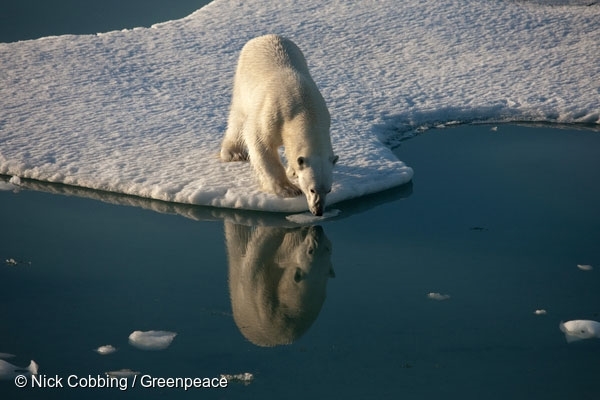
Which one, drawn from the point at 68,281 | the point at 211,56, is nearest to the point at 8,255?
the point at 68,281

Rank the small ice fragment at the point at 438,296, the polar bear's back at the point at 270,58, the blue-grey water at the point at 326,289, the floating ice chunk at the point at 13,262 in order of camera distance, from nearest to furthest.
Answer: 1. the blue-grey water at the point at 326,289
2. the small ice fragment at the point at 438,296
3. the floating ice chunk at the point at 13,262
4. the polar bear's back at the point at 270,58

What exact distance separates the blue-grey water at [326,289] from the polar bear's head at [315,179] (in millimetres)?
228

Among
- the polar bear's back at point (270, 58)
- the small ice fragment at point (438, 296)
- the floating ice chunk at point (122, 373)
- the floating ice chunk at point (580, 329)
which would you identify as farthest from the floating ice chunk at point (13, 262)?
the floating ice chunk at point (580, 329)

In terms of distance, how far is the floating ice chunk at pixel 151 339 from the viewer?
397cm

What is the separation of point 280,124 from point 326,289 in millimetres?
1251

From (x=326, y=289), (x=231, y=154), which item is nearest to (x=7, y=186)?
(x=231, y=154)

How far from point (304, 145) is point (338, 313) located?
47.6 inches

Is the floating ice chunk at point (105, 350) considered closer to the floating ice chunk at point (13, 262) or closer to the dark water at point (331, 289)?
the dark water at point (331, 289)

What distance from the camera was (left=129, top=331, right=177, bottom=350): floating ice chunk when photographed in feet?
13.0

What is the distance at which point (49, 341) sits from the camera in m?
4.00

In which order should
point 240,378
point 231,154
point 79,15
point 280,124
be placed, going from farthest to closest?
point 79,15, point 231,154, point 280,124, point 240,378

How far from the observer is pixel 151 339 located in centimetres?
400

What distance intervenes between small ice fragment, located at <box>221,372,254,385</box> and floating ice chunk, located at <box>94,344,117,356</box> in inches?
21.4

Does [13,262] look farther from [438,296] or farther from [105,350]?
[438,296]
